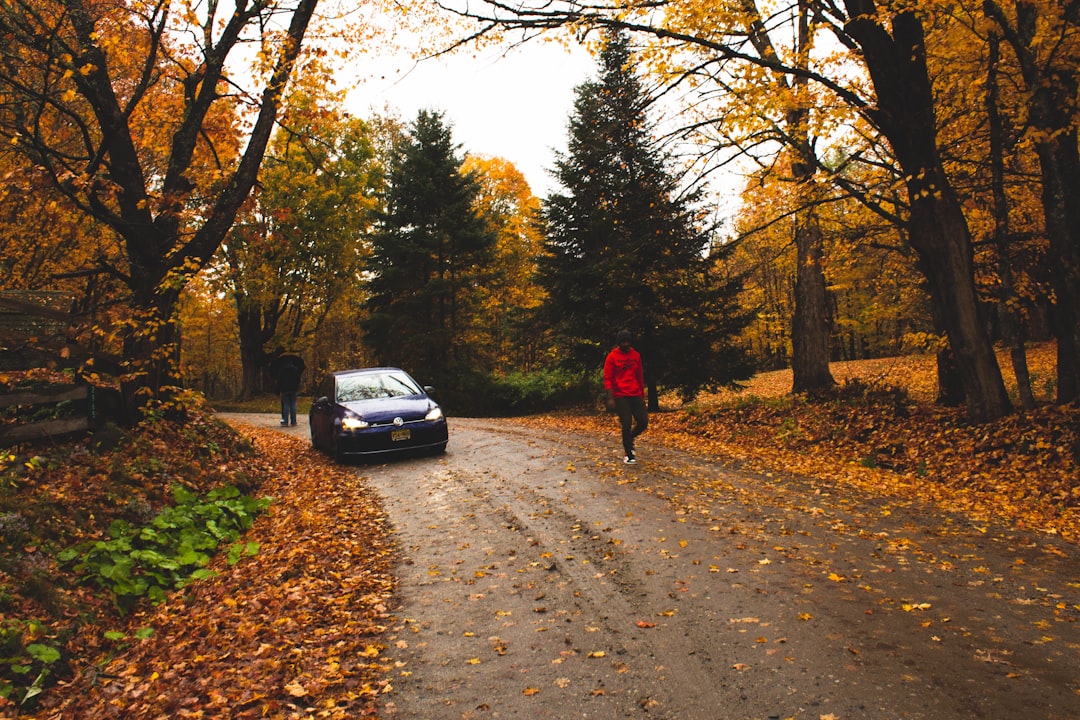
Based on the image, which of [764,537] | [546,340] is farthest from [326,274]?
[764,537]

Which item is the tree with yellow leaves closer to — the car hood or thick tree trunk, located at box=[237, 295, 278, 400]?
the car hood

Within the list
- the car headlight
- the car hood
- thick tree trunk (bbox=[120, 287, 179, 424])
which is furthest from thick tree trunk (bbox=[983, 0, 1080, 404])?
thick tree trunk (bbox=[120, 287, 179, 424])

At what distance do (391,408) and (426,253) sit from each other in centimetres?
1512

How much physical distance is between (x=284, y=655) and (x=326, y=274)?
92.9 feet

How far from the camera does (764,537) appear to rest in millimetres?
6156

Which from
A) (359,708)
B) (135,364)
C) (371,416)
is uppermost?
(135,364)

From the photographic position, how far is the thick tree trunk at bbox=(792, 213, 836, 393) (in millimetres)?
15367

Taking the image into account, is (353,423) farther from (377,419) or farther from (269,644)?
(269,644)

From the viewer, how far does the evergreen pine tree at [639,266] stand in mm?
16812

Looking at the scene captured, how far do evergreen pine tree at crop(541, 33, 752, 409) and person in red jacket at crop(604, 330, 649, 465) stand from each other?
6980 millimetres

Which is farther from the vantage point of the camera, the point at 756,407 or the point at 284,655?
the point at 756,407

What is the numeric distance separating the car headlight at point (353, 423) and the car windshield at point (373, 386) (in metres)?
0.68

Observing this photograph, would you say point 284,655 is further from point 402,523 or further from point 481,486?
point 481,486

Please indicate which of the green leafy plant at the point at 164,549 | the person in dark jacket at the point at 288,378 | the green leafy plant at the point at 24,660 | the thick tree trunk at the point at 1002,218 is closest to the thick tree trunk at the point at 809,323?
the thick tree trunk at the point at 1002,218
